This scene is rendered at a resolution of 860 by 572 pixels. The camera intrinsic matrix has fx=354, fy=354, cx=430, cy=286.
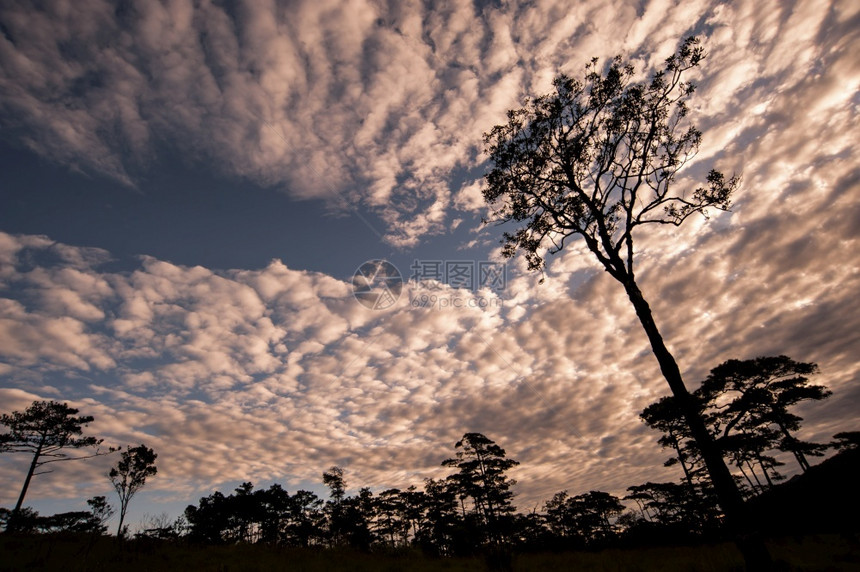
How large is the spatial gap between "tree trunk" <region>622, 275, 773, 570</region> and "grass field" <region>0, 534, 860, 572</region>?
3.57 meters

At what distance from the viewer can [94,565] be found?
9914 mm

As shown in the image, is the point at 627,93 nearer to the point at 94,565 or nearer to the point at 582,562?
the point at 582,562

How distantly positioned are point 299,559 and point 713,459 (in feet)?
39.6

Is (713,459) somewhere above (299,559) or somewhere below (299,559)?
above

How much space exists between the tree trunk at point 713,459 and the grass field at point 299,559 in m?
3.57

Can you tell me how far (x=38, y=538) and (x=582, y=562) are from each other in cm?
2064

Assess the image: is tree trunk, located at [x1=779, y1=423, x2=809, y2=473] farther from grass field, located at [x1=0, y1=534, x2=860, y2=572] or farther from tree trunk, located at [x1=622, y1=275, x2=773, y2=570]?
tree trunk, located at [x1=622, y1=275, x2=773, y2=570]

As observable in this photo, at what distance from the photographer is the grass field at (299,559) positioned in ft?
32.8

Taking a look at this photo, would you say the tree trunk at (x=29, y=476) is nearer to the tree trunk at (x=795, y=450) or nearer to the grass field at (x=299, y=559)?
the grass field at (x=299, y=559)

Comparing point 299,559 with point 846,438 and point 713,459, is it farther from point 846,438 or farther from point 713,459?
point 846,438

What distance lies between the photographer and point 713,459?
27.5 ft

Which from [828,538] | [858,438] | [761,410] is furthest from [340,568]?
[858,438]

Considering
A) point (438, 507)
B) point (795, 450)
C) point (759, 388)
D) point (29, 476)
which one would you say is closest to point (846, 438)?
point (795, 450)

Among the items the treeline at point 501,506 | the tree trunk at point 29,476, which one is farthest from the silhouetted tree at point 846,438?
the tree trunk at point 29,476
